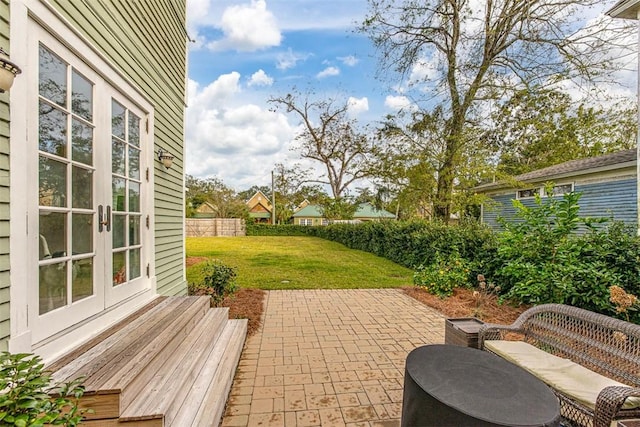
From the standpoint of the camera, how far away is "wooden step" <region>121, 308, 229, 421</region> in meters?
1.68

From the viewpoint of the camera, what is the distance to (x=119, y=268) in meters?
2.96

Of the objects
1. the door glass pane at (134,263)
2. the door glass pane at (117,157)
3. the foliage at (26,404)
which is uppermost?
the door glass pane at (117,157)

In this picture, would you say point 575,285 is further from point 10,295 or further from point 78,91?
point 78,91

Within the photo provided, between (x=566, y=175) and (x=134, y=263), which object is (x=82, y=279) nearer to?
(x=134, y=263)

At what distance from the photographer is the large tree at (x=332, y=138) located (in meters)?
21.0

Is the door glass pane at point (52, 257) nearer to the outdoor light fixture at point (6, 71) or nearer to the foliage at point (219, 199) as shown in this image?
the outdoor light fixture at point (6, 71)

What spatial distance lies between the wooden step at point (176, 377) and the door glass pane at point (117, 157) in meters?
1.71

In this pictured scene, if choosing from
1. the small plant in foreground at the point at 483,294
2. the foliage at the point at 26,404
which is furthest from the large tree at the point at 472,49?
the foliage at the point at 26,404

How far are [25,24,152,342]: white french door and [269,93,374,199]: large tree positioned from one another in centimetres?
1822

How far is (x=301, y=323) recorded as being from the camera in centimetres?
432

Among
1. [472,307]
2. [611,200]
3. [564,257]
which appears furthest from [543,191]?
[564,257]

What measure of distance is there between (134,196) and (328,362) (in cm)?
269

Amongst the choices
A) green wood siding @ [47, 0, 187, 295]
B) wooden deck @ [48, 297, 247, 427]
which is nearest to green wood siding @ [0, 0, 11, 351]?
wooden deck @ [48, 297, 247, 427]

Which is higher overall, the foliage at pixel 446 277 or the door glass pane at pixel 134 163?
the door glass pane at pixel 134 163
